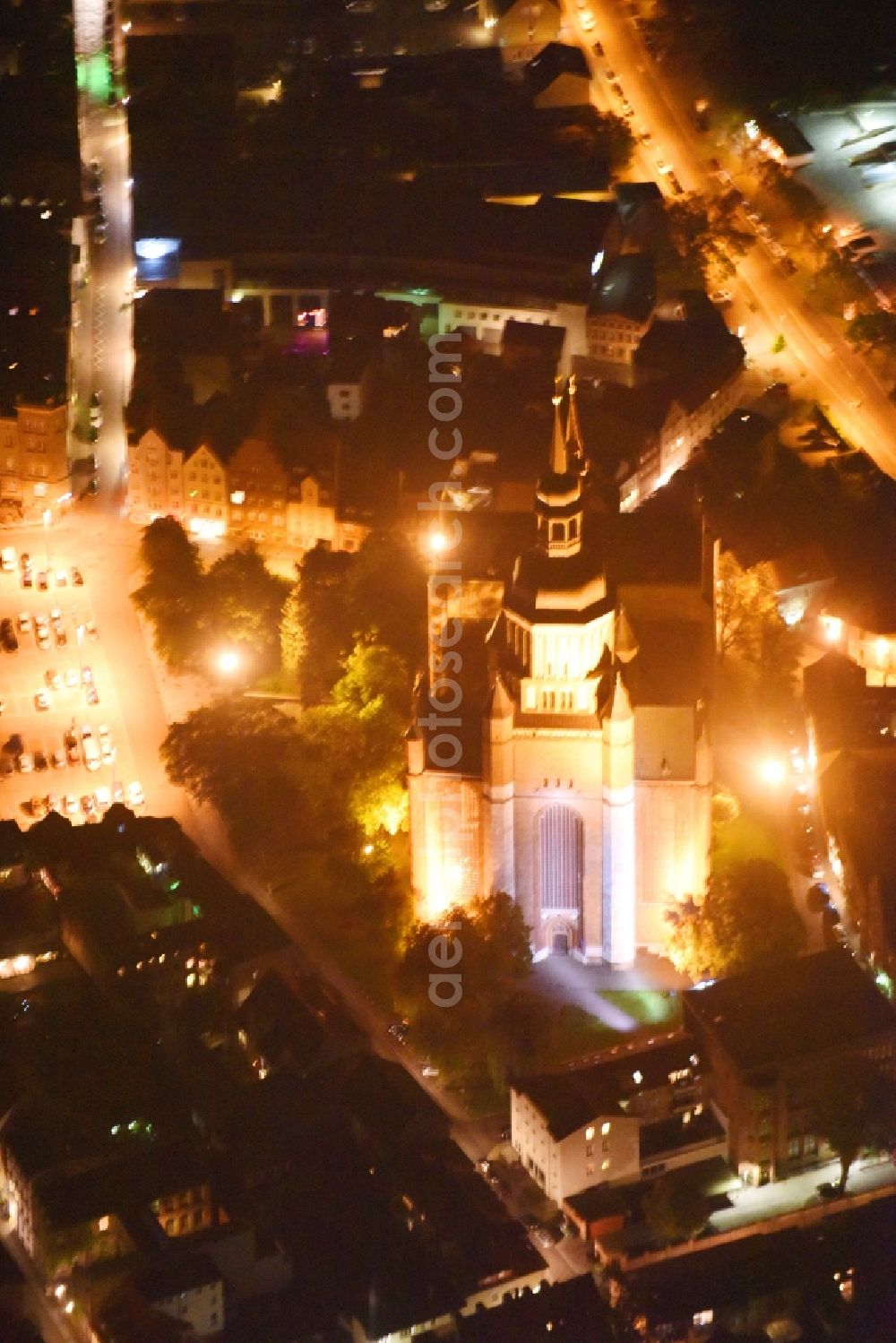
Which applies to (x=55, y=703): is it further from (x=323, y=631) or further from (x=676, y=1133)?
(x=676, y=1133)

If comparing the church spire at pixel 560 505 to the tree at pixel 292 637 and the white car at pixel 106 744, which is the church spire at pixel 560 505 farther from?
Result: the white car at pixel 106 744

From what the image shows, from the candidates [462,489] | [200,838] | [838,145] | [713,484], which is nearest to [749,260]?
[838,145]

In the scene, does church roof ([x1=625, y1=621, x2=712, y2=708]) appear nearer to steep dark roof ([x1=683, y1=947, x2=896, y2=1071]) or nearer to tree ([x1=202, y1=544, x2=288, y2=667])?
steep dark roof ([x1=683, y1=947, x2=896, y2=1071])

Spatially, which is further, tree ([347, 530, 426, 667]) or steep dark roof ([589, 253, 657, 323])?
steep dark roof ([589, 253, 657, 323])

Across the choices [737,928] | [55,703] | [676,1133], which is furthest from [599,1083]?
[55,703]

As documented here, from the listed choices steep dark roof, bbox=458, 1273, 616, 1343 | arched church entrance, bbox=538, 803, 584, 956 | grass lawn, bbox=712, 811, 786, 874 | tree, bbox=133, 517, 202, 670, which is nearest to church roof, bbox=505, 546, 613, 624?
arched church entrance, bbox=538, 803, 584, 956

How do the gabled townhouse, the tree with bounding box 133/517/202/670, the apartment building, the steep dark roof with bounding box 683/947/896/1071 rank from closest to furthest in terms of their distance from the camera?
the gabled townhouse
the steep dark roof with bounding box 683/947/896/1071
the tree with bounding box 133/517/202/670
the apartment building
